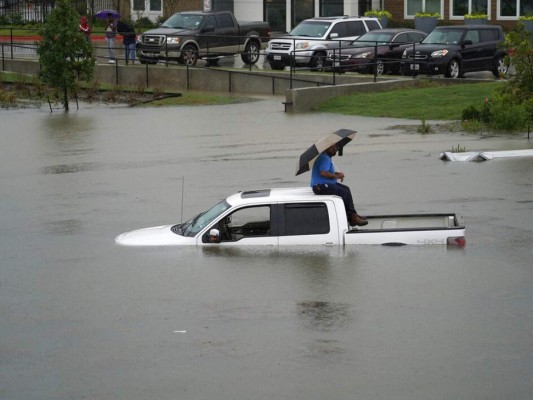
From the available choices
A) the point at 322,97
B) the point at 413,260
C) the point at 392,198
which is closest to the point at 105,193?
the point at 392,198

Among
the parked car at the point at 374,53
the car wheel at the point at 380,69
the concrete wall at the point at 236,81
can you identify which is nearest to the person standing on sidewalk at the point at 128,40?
the concrete wall at the point at 236,81

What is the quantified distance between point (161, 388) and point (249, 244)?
17.4ft

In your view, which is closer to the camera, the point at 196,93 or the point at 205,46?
the point at 196,93

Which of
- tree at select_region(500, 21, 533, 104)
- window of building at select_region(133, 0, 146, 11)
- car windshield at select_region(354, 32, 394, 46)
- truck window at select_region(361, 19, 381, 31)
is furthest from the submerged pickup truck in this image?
window of building at select_region(133, 0, 146, 11)

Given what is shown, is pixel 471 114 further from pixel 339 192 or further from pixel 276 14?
pixel 276 14

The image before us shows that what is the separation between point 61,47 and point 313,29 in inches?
421

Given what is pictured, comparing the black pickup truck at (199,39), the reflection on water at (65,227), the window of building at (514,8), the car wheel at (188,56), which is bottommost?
the reflection on water at (65,227)

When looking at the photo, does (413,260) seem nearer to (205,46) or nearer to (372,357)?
(372,357)

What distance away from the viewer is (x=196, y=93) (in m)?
39.9

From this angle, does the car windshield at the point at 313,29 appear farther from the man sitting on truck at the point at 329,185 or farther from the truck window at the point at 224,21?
the man sitting on truck at the point at 329,185

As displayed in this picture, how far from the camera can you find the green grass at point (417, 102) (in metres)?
32.2

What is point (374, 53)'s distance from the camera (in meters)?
39.7

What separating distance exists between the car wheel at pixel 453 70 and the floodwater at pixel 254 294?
1297 cm

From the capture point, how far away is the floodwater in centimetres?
1145
